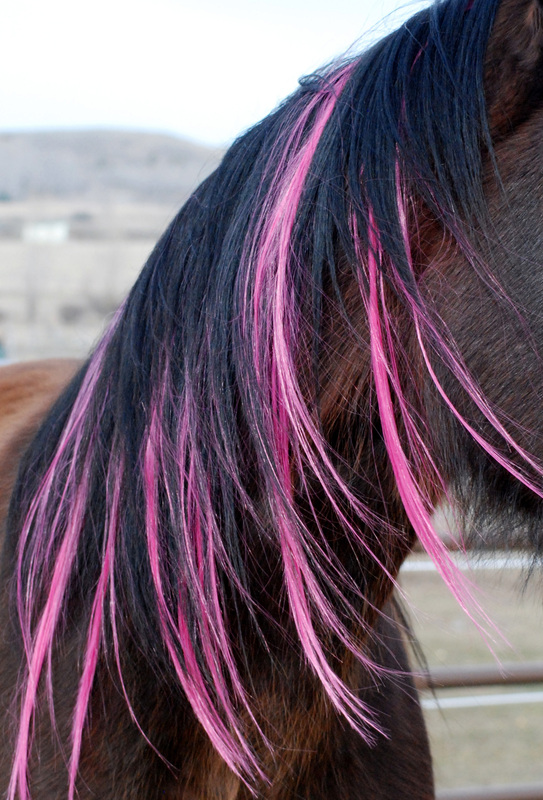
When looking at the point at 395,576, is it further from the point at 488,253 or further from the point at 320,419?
the point at 488,253

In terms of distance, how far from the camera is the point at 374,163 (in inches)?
31.3

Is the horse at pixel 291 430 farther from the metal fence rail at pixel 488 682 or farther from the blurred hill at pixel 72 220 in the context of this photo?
the blurred hill at pixel 72 220

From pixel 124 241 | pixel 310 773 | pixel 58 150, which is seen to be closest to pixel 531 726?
pixel 310 773

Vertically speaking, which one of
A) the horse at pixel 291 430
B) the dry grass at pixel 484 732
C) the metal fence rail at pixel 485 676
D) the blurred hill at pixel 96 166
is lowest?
the dry grass at pixel 484 732

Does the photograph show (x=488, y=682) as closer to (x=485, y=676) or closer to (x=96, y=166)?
(x=485, y=676)

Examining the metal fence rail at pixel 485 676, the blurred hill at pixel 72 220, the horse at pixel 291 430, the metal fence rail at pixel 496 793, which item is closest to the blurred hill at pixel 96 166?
the blurred hill at pixel 72 220

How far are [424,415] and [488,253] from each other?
188 mm

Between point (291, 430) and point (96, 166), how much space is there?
8.73 meters

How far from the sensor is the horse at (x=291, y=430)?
0.78 metres

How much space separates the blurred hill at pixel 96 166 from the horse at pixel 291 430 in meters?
6.49

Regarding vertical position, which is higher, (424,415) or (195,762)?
(424,415)

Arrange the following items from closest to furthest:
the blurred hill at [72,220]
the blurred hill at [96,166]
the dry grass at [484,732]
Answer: the dry grass at [484,732], the blurred hill at [72,220], the blurred hill at [96,166]

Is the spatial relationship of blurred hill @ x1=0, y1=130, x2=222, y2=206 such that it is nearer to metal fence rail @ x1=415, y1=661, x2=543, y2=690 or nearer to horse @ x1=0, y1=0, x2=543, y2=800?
metal fence rail @ x1=415, y1=661, x2=543, y2=690

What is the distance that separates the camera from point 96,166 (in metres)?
8.80
